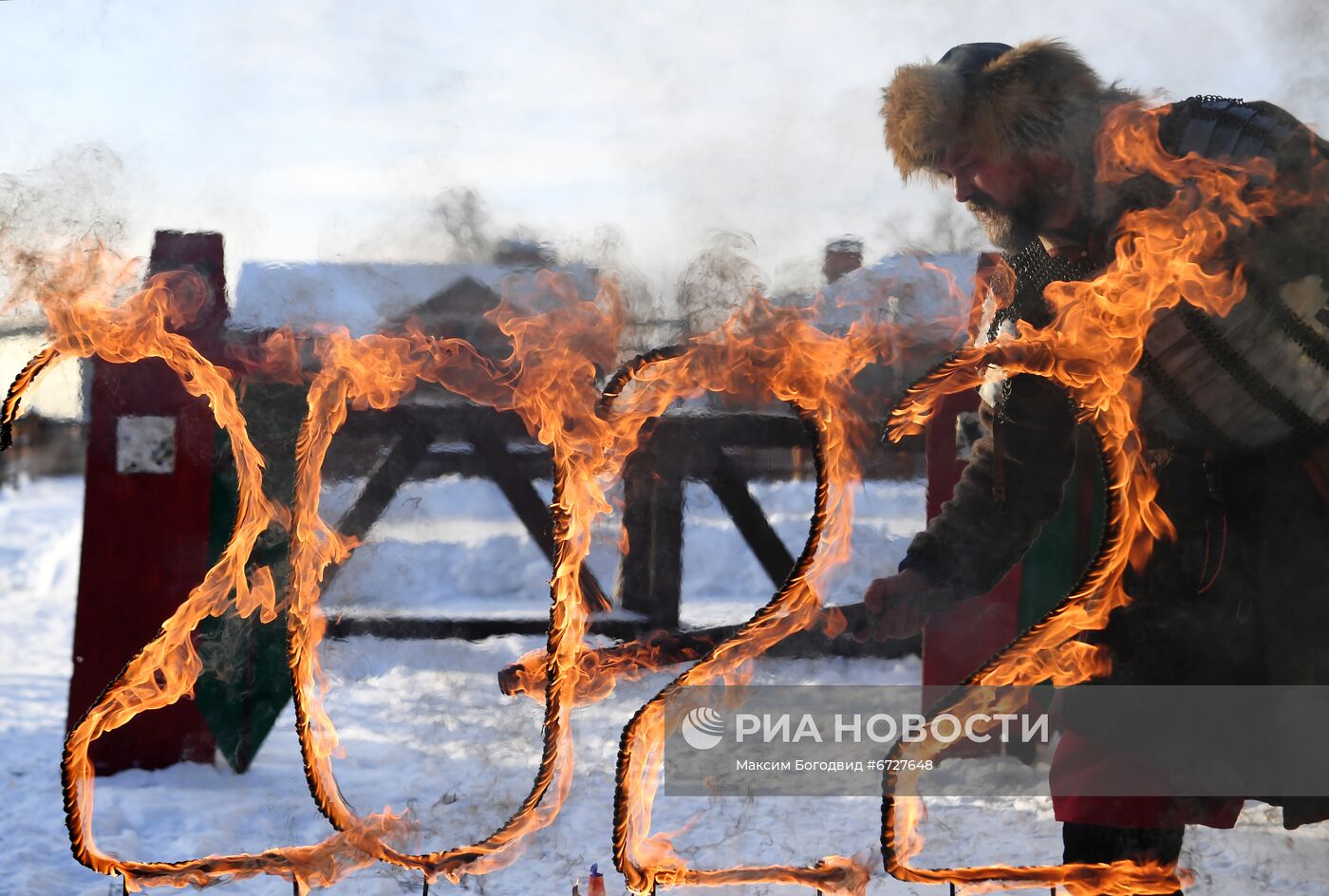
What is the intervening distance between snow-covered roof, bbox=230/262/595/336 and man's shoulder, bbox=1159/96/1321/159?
2609 mm

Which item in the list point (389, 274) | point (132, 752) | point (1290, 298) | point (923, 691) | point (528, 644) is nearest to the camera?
point (1290, 298)

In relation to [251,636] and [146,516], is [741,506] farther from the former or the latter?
[146,516]

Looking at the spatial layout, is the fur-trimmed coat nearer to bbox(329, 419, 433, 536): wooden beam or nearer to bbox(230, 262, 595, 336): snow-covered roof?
bbox(230, 262, 595, 336): snow-covered roof

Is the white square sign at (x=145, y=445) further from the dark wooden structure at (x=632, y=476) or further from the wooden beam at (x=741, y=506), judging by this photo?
the wooden beam at (x=741, y=506)

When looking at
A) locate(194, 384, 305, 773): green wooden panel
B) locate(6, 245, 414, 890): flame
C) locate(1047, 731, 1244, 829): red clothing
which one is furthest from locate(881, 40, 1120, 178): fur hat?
locate(194, 384, 305, 773): green wooden panel

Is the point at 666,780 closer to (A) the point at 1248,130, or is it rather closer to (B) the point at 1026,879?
(B) the point at 1026,879

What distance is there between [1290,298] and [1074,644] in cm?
91

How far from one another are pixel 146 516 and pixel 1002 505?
361 cm

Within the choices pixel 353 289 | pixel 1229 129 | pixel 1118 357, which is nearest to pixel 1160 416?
pixel 1118 357

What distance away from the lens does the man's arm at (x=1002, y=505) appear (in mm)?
2584

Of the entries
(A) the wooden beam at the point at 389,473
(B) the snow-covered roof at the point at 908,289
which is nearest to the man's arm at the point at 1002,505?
(B) the snow-covered roof at the point at 908,289

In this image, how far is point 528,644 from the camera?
6.02 m

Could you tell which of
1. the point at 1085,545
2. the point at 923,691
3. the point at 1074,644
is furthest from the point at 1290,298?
the point at 923,691

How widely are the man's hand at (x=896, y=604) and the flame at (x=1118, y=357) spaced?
0.24 meters
